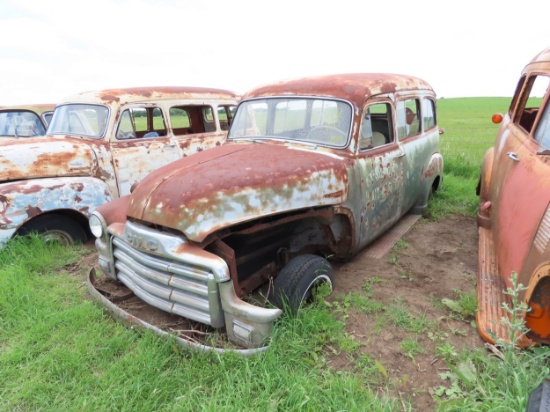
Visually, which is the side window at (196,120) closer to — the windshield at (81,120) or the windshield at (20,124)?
the windshield at (81,120)

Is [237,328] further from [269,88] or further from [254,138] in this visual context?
[269,88]

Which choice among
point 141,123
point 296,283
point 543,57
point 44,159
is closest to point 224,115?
point 141,123

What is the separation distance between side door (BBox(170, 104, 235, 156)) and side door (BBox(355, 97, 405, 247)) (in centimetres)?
291

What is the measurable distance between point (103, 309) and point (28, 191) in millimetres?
1928

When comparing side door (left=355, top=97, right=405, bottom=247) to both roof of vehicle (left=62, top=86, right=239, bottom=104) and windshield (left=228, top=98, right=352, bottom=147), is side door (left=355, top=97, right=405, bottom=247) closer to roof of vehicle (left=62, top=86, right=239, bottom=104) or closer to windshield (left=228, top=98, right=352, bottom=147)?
windshield (left=228, top=98, right=352, bottom=147)

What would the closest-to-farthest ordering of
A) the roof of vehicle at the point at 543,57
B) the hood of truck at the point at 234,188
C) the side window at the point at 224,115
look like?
1. the hood of truck at the point at 234,188
2. the roof of vehicle at the point at 543,57
3. the side window at the point at 224,115

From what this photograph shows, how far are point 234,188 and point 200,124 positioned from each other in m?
4.00

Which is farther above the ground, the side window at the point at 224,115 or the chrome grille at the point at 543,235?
the side window at the point at 224,115

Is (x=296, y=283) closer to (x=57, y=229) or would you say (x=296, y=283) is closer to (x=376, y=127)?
(x=376, y=127)

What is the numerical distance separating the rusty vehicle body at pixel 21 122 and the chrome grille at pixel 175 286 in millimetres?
5725

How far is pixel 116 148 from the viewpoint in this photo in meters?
4.83

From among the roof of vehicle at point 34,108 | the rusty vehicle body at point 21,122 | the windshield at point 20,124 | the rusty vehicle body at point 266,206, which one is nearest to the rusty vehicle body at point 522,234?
the rusty vehicle body at point 266,206

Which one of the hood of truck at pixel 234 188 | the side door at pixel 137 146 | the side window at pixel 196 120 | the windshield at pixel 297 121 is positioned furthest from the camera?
the side window at pixel 196 120

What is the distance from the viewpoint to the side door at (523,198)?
2.15m
